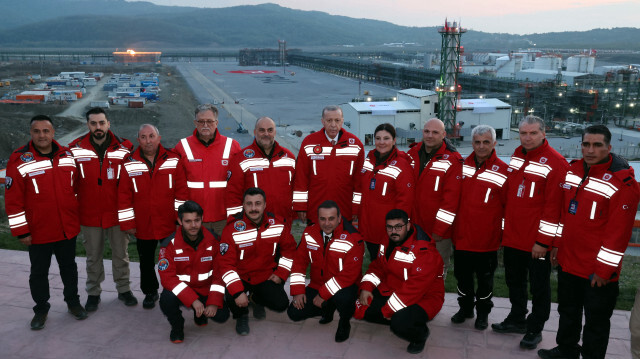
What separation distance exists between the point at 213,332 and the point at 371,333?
1.80 m

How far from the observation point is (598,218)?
426 cm

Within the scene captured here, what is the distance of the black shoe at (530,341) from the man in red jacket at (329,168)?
7.97 ft

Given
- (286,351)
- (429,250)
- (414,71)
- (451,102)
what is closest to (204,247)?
(286,351)

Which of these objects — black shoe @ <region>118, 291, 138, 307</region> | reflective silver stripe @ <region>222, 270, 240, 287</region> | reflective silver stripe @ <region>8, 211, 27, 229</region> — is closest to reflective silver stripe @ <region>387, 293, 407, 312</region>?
reflective silver stripe @ <region>222, 270, 240, 287</region>

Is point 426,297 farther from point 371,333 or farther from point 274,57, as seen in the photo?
point 274,57

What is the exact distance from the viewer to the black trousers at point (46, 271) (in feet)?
17.8

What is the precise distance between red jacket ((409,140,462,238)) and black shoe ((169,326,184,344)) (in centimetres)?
301

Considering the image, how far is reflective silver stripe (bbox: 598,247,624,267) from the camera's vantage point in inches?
162

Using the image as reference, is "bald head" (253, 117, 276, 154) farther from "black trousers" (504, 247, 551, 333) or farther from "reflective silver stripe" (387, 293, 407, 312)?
"black trousers" (504, 247, 551, 333)

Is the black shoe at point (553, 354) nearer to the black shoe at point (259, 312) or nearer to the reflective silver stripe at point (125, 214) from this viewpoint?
the black shoe at point (259, 312)

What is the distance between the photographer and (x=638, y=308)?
391 cm

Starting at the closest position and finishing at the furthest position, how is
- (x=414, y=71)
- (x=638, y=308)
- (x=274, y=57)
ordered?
(x=638, y=308)
(x=414, y=71)
(x=274, y=57)

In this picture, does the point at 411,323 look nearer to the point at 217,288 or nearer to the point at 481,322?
the point at 481,322

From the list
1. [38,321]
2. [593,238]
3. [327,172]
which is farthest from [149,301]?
[593,238]
